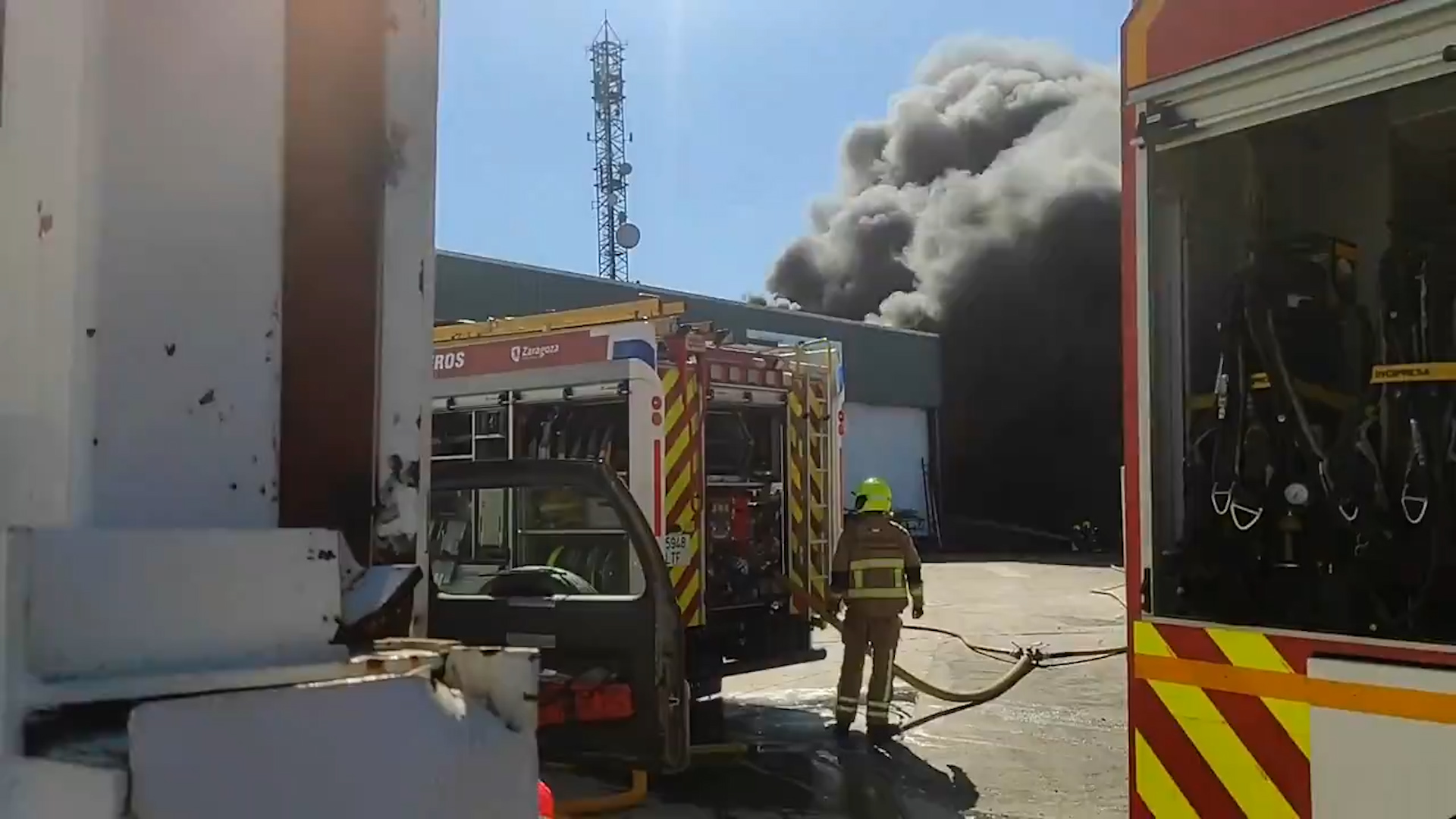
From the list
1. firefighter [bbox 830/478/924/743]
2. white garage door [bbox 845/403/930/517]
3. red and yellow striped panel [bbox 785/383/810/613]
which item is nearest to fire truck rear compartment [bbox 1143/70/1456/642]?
firefighter [bbox 830/478/924/743]

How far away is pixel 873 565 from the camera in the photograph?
7.71 metres

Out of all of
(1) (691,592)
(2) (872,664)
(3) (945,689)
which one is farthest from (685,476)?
(3) (945,689)

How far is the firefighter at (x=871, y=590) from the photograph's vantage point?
7.65 metres

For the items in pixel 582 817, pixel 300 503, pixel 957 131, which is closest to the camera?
pixel 300 503

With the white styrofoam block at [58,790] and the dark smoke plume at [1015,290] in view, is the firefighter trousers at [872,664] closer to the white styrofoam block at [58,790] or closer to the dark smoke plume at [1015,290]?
the white styrofoam block at [58,790]

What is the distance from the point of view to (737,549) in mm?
8047

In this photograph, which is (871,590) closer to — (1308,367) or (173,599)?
(1308,367)

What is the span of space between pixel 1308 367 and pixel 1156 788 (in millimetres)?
1066

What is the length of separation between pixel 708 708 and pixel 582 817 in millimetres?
2411

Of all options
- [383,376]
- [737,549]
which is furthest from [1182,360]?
[737,549]

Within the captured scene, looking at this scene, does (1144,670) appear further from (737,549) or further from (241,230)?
(737,549)

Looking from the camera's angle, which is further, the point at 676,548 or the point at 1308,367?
the point at 676,548

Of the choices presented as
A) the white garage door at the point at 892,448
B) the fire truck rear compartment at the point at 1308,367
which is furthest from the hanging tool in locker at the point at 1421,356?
the white garage door at the point at 892,448

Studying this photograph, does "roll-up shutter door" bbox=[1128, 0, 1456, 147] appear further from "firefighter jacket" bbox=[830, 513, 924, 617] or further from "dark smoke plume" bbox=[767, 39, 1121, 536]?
"dark smoke plume" bbox=[767, 39, 1121, 536]
